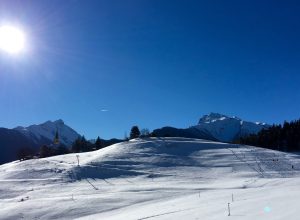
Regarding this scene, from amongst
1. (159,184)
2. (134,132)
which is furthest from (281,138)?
(159,184)

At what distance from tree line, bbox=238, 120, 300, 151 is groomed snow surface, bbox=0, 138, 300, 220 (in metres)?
37.0

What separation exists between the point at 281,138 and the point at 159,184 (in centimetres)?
8339

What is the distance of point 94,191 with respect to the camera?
53469mm

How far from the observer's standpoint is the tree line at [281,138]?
416 feet

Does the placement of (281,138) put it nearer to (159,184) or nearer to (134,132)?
(134,132)

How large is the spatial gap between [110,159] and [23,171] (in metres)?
16.9

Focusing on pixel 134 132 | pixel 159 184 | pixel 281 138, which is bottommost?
pixel 159 184

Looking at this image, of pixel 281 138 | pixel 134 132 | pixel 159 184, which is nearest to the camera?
pixel 159 184

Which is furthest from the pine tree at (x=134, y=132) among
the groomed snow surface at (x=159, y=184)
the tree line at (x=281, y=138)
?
the tree line at (x=281, y=138)

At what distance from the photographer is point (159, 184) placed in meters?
56.8

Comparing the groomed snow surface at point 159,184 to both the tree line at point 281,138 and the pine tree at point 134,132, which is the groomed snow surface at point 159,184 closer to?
the pine tree at point 134,132

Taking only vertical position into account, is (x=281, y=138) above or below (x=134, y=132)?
below

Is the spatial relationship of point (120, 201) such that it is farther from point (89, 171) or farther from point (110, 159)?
point (110, 159)

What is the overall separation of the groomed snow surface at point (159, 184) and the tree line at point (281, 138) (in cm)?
3700
